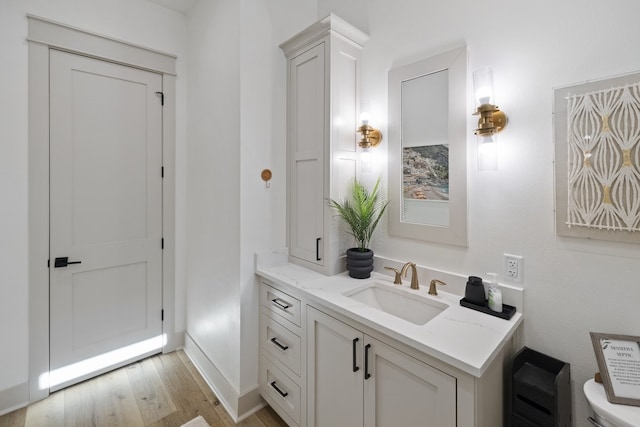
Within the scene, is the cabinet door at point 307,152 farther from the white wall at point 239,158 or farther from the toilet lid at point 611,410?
the toilet lid at point 611,410

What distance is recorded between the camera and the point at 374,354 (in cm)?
127

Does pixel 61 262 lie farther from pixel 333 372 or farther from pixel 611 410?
pixel 611 410

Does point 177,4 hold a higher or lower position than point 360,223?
higher

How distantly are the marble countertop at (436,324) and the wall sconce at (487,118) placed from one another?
697 mm

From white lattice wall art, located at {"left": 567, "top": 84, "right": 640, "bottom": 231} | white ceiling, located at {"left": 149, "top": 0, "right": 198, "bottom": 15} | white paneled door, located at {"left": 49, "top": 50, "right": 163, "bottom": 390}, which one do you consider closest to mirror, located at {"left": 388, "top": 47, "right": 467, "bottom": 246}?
white lattice wall art, located at {"left": 567, "top": 84, "right": 640, "bottom": 231}

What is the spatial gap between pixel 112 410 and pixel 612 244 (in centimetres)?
286

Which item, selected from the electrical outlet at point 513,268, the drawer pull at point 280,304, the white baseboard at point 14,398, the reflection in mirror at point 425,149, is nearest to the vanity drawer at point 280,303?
the drawer pull at point 280,304

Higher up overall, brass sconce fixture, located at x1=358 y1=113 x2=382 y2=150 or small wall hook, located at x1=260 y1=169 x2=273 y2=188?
brass sconce fixture, located at x1=358 y1=113 x2=382 y2=150

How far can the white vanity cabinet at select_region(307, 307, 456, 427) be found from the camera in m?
1.08

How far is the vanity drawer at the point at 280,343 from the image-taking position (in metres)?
1.69

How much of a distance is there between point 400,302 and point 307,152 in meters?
1.06

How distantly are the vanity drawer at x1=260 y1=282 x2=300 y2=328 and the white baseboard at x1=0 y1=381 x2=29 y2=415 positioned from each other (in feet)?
5.46

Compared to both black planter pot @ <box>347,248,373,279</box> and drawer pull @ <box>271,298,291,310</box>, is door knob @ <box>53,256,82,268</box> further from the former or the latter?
black planter pot @ <box>347,248,373,279</box>

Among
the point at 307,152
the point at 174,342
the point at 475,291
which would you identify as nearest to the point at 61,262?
the point at 174,342
